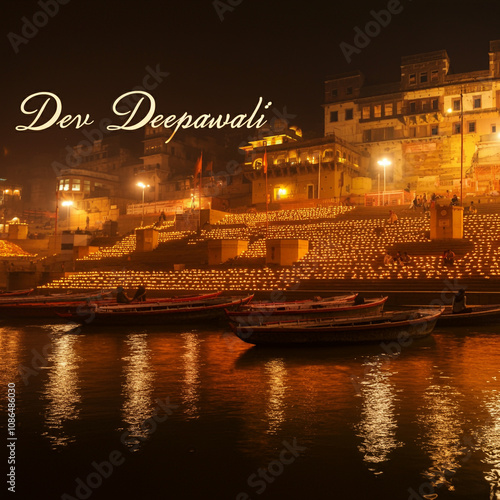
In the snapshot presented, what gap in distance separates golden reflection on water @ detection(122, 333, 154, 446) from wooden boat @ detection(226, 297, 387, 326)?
328 cm

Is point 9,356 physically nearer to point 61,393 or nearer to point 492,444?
point 61,393

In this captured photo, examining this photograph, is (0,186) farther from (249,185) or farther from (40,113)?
(40,113)

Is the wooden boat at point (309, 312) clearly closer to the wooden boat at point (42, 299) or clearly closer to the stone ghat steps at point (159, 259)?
the wooden boat at point (42, 299)

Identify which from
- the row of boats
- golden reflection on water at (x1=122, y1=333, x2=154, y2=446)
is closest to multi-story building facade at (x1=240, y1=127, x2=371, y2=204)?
the row of boats

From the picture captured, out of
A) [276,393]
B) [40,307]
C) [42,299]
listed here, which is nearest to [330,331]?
[276,393]

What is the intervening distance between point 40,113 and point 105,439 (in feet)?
101

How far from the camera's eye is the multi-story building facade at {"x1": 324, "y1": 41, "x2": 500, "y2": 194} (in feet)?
192

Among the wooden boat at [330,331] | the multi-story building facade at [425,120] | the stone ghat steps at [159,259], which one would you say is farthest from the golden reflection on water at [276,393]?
the multi-story building facade at [425,120]

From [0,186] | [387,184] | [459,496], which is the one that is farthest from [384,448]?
[0,186]

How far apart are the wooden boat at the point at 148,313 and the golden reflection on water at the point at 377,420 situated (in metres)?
10.1

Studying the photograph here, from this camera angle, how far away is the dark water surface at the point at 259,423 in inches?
237

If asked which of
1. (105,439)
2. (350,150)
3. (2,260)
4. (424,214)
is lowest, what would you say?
(105,439)

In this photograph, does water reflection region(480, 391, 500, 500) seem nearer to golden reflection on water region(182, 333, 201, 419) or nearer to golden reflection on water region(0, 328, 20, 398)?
golden reflection on water region(182, 333, 201, 419)

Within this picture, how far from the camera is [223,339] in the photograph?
1730 centimetres
